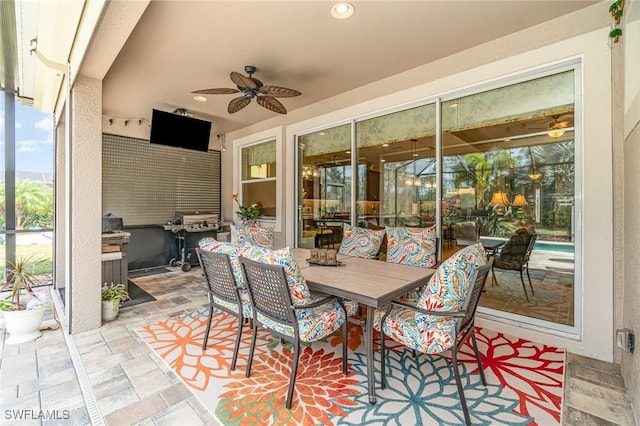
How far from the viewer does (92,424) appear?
168 cm

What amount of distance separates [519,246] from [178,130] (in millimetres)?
5438

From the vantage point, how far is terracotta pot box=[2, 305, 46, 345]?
269 centimetres

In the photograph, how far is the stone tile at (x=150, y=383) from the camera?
1.98 meters

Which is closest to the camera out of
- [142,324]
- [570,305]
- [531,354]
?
[531,354]

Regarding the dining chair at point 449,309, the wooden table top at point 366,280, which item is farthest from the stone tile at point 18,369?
the dining chair at point 449,309

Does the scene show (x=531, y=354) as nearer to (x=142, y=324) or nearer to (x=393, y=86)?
(x=393, y=86)

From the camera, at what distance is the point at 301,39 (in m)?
2.97

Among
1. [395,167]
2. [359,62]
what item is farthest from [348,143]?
[359,62]

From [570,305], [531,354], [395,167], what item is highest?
[395,167]

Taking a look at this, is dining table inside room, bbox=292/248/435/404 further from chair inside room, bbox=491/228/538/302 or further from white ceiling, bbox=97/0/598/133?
white ceiling, bbox=97/0/598/133

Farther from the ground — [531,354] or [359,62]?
[359,62]

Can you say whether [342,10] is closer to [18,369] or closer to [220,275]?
[220,275]

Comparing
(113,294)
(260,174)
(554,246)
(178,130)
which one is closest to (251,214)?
(260,174)

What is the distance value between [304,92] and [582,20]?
3099mm
